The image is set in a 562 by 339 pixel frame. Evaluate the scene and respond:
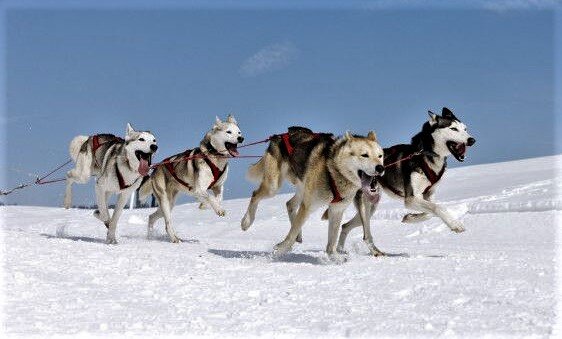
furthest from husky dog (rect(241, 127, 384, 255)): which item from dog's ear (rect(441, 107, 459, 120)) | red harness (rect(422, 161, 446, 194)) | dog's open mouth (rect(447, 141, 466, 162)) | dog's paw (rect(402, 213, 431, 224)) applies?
dog's ear (rect(441, 107, 459, 120))

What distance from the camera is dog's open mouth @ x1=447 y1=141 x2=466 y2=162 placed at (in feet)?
23.6

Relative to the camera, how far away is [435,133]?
724 centimetres

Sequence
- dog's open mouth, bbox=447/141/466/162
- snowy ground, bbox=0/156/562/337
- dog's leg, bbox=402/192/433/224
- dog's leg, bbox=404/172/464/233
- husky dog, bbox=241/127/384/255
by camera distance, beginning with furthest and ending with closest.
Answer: dog's leg, bbox=402/192/433/224 → dog's open mouth, bbox=447/141/466/162 → dog's leg, bbox=404/172/464/233 → husky dog, bbox=241/127/384/255 → snowy ground, bbox=0/156/562/337

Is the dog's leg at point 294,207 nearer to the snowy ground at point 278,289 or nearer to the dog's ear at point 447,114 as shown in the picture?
the snowy ground at point 278,289

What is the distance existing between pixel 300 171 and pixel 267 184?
77 centimetres

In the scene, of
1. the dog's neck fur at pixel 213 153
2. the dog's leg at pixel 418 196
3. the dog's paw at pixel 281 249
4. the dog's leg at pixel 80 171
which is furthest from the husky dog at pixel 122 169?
the dog's leg at pixel 418 196

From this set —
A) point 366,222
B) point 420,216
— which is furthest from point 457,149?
point 366,222

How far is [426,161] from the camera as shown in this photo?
716 centimetres

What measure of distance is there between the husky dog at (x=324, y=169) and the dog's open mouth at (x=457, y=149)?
125 centimetres

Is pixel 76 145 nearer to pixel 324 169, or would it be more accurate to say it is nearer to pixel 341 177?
pixel 324 169

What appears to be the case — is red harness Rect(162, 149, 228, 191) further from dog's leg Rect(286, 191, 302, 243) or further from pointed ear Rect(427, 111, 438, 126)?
pointed ear Rect(427, 111, 438, 126)

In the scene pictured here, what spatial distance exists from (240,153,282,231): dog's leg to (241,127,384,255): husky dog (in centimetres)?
1

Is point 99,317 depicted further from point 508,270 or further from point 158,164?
point 158,164

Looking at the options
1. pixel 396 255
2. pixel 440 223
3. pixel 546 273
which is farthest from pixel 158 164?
pixel 546 273
